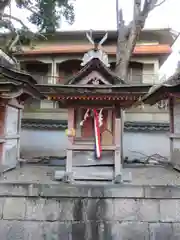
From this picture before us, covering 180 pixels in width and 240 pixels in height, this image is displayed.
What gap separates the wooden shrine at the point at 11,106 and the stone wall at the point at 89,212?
154 cm

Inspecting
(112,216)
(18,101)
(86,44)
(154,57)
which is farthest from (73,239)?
(86,44)

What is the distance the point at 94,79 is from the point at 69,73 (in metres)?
8.97

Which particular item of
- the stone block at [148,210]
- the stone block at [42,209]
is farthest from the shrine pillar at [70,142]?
the stone block at [148,210]

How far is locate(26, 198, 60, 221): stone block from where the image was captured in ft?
18.2

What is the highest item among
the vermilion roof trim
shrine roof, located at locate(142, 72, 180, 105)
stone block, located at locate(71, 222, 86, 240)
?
the vermilion roof trim

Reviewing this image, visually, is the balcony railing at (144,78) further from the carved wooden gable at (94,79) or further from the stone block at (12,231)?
the stone block at (12,231)

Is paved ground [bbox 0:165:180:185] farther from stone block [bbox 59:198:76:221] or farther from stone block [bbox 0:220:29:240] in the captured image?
stone block [bbox 0:220:29:240]

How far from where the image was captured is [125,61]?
372 inches

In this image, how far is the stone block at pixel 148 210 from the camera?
18.1 ft

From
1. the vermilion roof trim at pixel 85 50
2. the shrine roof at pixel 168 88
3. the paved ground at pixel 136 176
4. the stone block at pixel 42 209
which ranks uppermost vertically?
the vermilion roof trim at pixel 85 50

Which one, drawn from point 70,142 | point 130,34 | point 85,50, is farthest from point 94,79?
point 85,50

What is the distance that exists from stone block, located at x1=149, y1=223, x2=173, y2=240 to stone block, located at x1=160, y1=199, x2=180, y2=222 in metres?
0.13

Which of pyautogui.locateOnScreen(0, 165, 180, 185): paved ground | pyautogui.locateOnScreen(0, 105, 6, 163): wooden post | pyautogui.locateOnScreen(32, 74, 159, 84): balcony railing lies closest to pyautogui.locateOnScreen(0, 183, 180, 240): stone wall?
pyautogui.locateOnScreen(0, 165, 180, 185): paved ground

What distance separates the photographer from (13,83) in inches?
229
